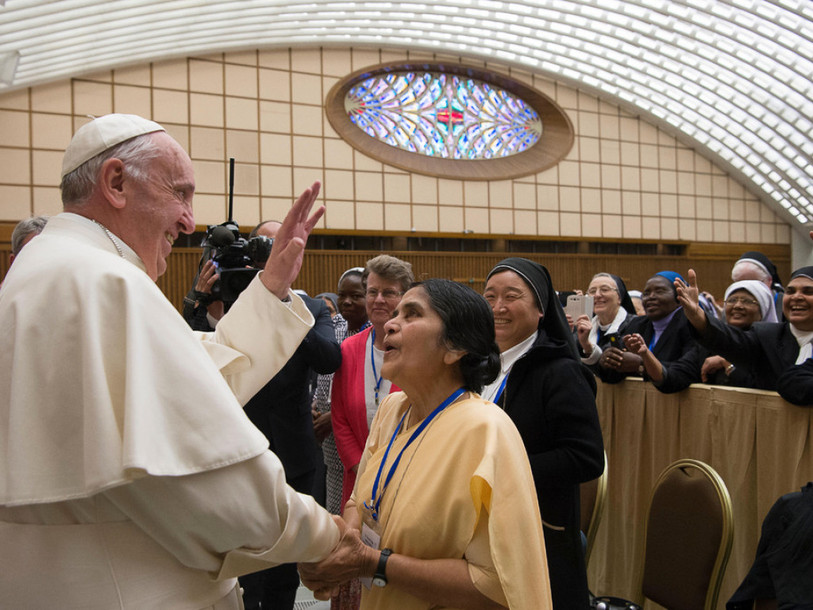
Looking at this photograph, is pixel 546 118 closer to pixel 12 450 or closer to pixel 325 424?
pixel 325 424

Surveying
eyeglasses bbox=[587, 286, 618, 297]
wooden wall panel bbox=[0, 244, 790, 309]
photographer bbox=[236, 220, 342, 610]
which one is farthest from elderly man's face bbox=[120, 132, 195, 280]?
wooden wall panel bbox=[0, 244, 790, 309]

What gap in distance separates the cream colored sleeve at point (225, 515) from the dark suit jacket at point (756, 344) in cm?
280

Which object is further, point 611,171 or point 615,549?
point 611,171

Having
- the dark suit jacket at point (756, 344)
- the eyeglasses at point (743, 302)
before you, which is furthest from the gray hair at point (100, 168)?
the eyeglasses at point (743, 302)

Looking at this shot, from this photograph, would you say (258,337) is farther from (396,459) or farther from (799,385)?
(799,385)

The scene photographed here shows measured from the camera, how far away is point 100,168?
130cm

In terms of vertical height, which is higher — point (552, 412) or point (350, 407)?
point (552, 412)

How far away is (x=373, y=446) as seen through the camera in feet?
6.23

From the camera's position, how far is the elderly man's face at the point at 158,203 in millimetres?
1313

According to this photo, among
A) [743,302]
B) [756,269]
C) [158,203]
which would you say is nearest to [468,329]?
[158,203]

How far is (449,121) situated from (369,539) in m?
15.5

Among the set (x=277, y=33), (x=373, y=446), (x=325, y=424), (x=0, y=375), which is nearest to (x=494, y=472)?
(x=373, y=446)

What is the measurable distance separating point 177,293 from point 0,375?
13.2 meters

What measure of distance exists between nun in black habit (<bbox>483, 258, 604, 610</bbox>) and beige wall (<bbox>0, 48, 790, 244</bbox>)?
469 inches
